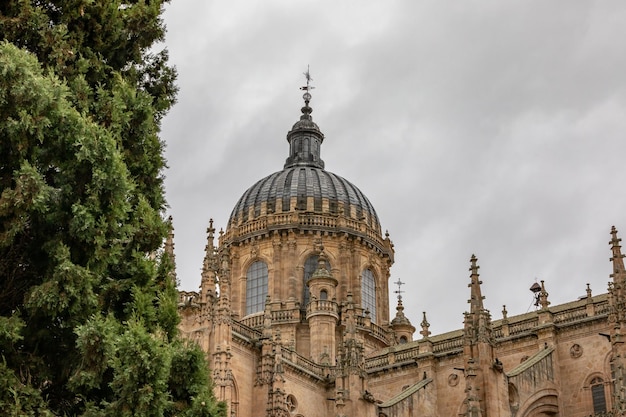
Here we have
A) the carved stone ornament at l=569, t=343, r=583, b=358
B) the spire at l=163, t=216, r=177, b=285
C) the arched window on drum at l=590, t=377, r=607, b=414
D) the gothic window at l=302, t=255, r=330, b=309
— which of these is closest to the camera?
the spire at l=163, t=216, r=177, b=285

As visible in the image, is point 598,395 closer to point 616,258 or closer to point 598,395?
point 598,395

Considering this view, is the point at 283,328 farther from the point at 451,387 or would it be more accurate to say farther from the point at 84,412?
the point at 84,412

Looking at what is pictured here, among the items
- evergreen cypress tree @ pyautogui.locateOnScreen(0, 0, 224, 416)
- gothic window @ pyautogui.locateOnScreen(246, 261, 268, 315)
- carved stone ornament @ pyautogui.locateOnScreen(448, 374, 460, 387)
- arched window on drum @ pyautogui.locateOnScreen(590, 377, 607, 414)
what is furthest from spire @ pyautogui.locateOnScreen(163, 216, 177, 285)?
arched window on drum @ pyautogui.locateOnScreen(590, 377, 607, 414)

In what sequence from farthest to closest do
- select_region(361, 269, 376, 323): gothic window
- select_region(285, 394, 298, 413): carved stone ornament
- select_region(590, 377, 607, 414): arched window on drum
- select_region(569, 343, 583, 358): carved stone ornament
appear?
1. select_region(361, 269, 376, 323): gothic window
2. select_region(285, 394, 298, 413): carved stone ornament
3. select_region(569, 343, 583, 358): carved stone ornament
4. select_region(590, 377, 607, 414): arched window on drum

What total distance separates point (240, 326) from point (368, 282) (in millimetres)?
14862

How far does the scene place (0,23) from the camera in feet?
45.3

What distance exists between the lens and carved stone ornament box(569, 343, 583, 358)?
37.6 m

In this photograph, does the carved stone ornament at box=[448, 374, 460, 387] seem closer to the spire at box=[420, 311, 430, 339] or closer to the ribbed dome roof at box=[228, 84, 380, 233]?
the spire at box=[420, 311, 430, 339]

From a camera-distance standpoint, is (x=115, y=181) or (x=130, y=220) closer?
(x=115, y=181)

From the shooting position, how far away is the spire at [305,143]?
55.6 meters

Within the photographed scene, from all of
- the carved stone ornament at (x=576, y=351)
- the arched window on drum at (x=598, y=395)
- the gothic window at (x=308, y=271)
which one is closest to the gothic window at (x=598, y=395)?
the arched window on drum at (x=598, y=395)

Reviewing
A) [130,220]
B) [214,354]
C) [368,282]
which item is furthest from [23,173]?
[368,282]

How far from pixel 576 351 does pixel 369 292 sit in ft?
52.3

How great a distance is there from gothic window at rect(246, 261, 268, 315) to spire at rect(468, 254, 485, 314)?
16.4m
